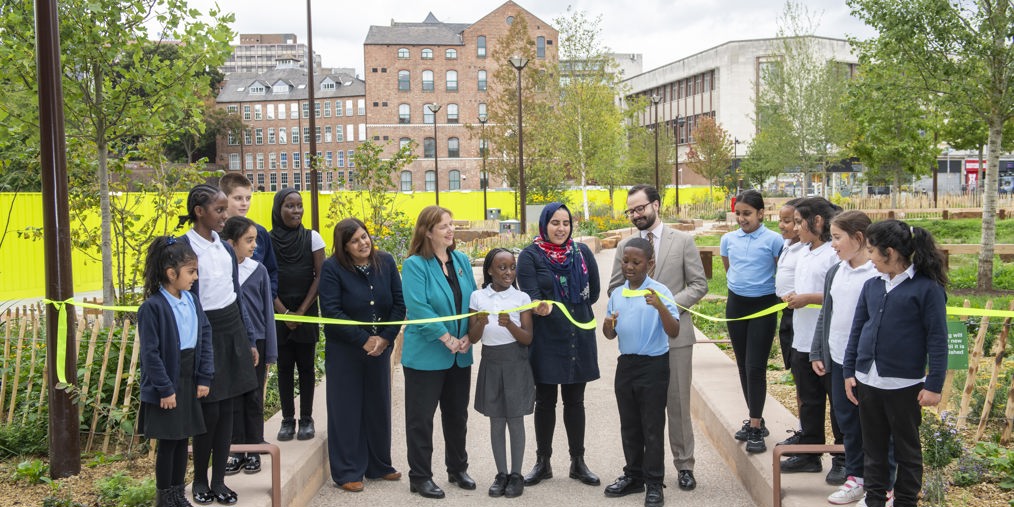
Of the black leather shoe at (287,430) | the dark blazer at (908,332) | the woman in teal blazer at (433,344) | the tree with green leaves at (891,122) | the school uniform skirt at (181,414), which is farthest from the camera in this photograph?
the tree with green leaves at (891,122)

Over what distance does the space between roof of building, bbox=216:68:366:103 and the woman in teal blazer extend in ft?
301

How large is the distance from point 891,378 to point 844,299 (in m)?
0.65

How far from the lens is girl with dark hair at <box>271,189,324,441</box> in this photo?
684 cm

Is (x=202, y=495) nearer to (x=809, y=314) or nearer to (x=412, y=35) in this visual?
(x=809, y=314)

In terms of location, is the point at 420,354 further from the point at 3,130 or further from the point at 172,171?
the point at 172,171

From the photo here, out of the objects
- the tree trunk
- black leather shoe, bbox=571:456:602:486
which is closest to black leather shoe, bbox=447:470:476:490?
black leather shoe, bbox=571:456:602:486

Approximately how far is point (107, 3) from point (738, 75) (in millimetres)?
78917

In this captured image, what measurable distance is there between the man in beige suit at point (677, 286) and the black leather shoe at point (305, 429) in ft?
8.18

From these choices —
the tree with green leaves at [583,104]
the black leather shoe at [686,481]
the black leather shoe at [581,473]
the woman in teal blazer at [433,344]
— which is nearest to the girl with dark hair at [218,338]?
the woman in teal blazer at [433,344]

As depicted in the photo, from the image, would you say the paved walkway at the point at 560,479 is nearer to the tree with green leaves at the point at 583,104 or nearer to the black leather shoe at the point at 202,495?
the black leather shoe at the point at 202,495

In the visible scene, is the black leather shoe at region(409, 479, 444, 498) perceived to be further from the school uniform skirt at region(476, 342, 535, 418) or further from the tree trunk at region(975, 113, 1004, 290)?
the tree trunk at region(975, 113, 1004, 290)

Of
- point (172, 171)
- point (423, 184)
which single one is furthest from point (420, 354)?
point (423, 184)

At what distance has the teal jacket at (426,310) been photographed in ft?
19.9

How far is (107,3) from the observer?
28.1 ft
